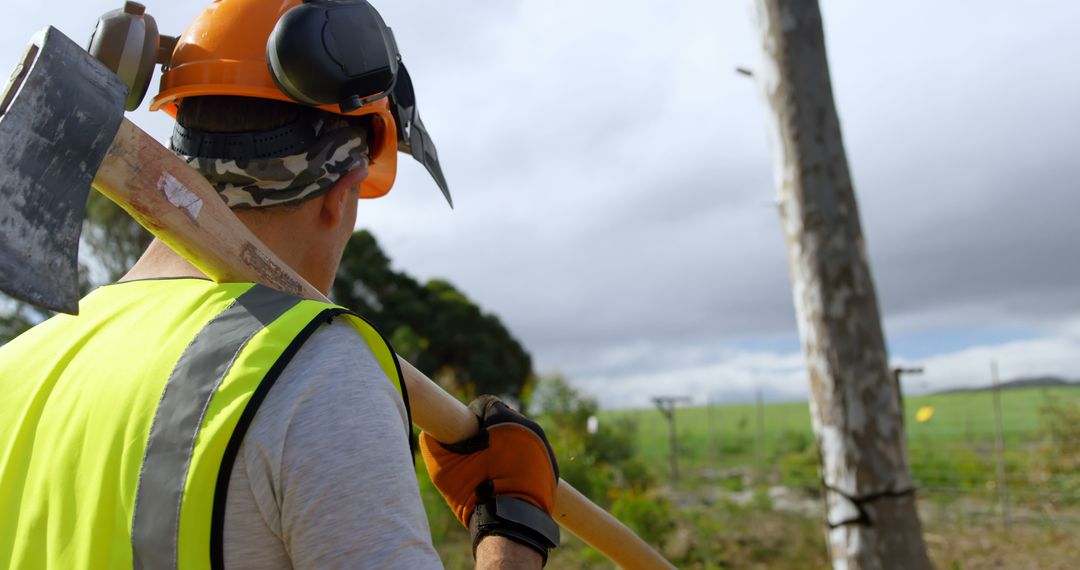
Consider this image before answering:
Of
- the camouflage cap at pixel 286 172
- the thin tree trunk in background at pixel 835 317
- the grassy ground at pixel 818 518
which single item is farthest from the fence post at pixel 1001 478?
the camouflage cap at pixel 286 172

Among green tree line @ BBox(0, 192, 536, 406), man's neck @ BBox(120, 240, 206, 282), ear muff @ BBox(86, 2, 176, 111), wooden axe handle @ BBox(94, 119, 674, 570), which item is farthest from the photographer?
green tree line @ BBox(0, 192, 536, 406)

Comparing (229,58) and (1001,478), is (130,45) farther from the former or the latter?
(1001,478)

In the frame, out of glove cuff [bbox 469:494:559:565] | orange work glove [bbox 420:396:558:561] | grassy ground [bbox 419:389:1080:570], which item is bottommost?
grassy ground [bbox 419:389:1080:570]

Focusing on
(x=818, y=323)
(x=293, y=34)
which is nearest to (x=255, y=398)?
(x=293, y=34)

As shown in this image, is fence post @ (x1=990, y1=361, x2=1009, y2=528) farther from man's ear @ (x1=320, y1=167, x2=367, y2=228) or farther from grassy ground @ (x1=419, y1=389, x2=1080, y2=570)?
man's ear @ (x1=320, y1=167, x2=367, y2=228)

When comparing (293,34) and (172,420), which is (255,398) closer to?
(172,420)

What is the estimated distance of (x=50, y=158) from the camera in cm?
118

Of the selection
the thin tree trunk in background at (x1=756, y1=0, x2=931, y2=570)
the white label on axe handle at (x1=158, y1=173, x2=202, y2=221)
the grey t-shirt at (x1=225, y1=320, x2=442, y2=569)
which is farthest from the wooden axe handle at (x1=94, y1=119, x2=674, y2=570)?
the thin tree trunk in background at (x1=756, y1=0, x2=931, y2=570)

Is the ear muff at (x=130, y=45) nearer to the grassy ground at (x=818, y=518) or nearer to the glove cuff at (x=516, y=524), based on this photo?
the glove cuff at (x=516, y=524)

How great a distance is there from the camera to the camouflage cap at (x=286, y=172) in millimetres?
1429

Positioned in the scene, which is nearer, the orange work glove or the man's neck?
the man's neck

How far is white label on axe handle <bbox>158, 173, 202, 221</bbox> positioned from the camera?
134cm

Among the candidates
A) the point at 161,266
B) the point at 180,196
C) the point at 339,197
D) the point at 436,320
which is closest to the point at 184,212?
the point at 180,196

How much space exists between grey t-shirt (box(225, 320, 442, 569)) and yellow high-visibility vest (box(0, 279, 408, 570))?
0.07ft
